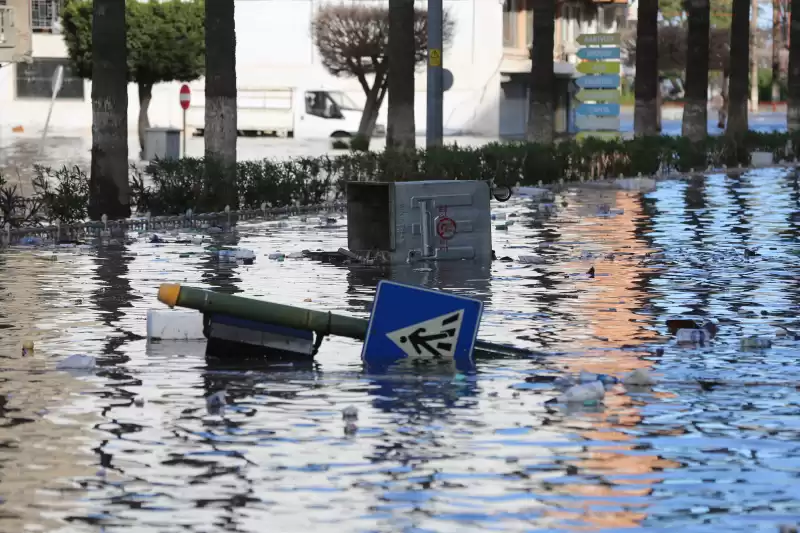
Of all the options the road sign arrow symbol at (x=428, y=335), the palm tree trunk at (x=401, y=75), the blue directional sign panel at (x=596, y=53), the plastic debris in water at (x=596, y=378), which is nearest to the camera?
the plastic debris in water at (x=596, y=378)

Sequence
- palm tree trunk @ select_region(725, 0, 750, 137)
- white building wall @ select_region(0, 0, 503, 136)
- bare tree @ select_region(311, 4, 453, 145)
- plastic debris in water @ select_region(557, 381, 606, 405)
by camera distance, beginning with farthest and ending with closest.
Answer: white building wall @ select_region(0, 0, 503, 136) → bare tree @ select_region(311, 4, 453, 145) → palm tree trunk @ select_region(725, 0, 750, 137) → plastic debris in water @ select_region(557, 381, 606, 405)

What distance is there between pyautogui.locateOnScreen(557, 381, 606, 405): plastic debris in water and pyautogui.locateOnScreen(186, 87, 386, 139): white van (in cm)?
6188

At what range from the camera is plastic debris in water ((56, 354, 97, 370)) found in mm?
11531

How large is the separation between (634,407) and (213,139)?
62.1 ft

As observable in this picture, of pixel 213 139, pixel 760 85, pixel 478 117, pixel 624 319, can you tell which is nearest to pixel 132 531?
pixel 624 319

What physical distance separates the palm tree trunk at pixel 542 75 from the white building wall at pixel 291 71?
35.0 metres

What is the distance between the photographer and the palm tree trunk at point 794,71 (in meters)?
50.9

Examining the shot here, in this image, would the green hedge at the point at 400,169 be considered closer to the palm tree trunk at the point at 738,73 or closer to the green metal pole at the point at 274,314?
the palm tree trunk at the point at 738,73

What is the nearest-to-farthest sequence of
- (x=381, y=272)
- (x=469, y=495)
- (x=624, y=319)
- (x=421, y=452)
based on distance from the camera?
(x=469, y=495), (x=421, y=452), (x=624, y=319), (x=381, y=272)

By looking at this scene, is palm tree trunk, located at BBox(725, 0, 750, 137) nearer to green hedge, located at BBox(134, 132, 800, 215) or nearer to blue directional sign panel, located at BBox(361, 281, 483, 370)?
green hedge, located at BBox(134, 132, 800, 215)

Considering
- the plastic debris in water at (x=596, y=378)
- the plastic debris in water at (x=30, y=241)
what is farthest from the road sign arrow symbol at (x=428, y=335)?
the plastic debris in water at (x=30, y=241)

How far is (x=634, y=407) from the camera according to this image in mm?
10102

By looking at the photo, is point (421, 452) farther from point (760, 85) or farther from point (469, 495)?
point (760, 85)

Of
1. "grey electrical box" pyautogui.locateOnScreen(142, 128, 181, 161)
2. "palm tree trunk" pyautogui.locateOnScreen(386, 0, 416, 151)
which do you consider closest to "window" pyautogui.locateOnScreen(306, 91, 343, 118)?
"grey electrical box" pyautogui.locateOnScreen(142, 128, 181, 161)
